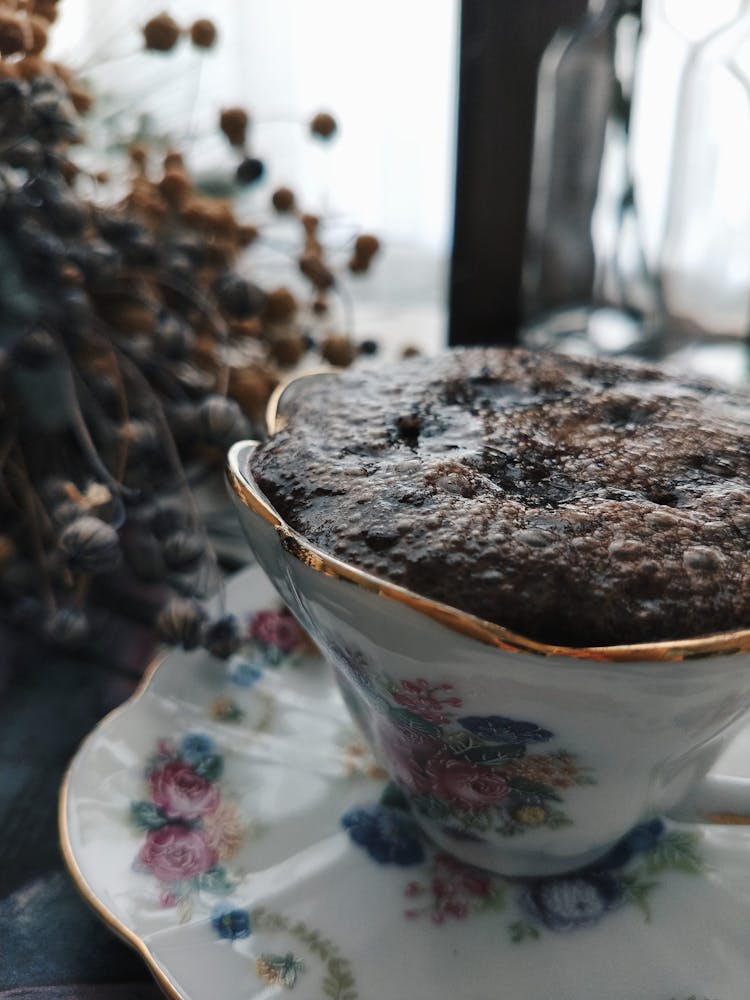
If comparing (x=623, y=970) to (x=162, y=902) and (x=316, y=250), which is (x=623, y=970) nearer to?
(x=162, y=902)

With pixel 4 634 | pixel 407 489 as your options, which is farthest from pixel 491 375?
pixel 4 634

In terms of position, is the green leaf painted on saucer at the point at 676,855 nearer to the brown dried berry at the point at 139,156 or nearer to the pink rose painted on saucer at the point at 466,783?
the pink rose painted on saucer at the point at 466,783

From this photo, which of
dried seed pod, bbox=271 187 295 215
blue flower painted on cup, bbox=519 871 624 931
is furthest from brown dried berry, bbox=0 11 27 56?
blue flower painted on cup, bbox=519 871 624 931

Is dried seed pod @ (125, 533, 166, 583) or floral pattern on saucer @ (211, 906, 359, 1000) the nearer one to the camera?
floral pattern on saucer @ (211, 906, 359, 1000)

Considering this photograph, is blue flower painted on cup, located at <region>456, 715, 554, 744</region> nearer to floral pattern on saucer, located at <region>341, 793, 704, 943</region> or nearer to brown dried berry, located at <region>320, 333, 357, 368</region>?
floral pattern on saucer, located at <region>341, 793, 704, 943</region>

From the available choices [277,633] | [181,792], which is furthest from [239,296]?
Answer: [181,792]

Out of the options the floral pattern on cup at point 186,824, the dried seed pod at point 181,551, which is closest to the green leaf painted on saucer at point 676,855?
the floral pattern on cup at point 186,824
